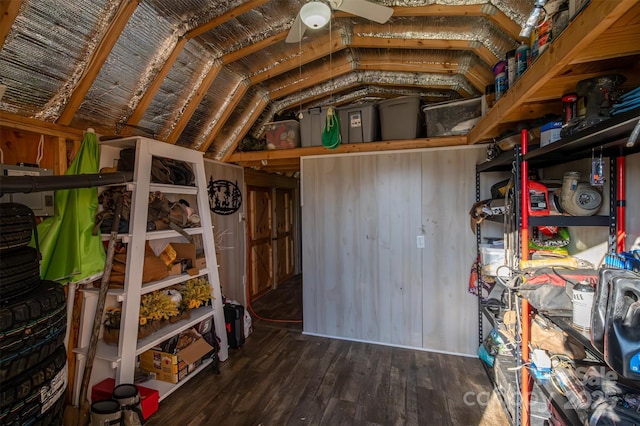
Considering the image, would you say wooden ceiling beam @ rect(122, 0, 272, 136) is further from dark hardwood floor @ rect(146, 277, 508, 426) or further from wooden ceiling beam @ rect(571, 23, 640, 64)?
dark hardwood floor @ rect(146, 277, 508, 426)

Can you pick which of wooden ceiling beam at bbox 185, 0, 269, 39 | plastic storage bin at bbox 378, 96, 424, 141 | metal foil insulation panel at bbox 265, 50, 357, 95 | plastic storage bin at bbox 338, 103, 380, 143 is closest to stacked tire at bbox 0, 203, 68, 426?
wooden ceiling beam at bbox 185, 0, 269, 39

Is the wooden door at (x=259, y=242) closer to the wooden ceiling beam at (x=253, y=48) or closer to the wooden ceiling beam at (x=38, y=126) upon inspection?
the wooden ceiling beam at (x=253, y=48)

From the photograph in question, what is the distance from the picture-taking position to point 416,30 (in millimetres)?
2404

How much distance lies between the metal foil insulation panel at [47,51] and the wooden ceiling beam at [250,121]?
1.71 meters

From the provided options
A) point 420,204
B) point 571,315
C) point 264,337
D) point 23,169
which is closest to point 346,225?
point 420,204

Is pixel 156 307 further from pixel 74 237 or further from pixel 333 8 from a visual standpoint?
pixel 333 8

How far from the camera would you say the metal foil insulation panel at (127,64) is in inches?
78.9

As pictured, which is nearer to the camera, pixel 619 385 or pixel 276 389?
pixel 619 385

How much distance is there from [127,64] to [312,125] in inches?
74.6

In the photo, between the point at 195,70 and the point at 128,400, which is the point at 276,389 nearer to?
the point at 128,400

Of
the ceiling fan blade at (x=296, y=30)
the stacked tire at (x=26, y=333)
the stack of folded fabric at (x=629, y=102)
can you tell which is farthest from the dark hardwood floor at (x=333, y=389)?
the ceiling fan blade at (x=296, y=30)

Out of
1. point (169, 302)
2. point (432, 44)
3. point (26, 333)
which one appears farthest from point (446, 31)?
point (26, 333)

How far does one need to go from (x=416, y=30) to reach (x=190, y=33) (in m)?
1.80

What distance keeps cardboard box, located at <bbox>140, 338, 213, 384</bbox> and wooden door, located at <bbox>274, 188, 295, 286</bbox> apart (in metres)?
3.16
